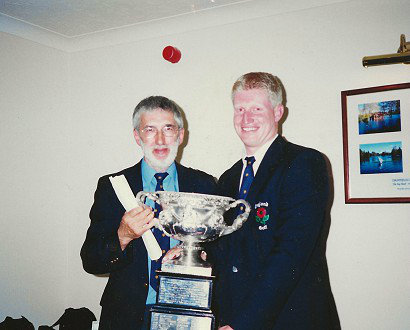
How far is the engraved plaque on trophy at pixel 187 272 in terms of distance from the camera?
1435 mm

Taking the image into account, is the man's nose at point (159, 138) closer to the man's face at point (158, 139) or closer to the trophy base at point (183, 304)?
the man's face at point (158, 139)

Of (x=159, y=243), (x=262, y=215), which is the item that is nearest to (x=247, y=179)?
(x=262, y=215)

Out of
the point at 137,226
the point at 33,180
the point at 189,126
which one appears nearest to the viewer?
the point at 137,226

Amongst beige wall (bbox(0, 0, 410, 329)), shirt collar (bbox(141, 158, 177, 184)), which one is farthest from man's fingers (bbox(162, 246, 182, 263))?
beige wall (bbox(0, 0, 410, 329))

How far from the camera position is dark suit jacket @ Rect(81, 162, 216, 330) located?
179 cm

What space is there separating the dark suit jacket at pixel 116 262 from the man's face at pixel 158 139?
14 cm

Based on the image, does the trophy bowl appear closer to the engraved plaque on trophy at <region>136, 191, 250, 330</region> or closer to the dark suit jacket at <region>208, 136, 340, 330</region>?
the engraved plaque on trophy at <region>136, 191, 250, 330</region>

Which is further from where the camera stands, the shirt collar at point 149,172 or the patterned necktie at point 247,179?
the shirt collar at point 149,172

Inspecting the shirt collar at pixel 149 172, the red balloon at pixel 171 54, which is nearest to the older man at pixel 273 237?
the shirt collar at pixel 149 172

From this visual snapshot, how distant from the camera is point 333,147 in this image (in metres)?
2.50

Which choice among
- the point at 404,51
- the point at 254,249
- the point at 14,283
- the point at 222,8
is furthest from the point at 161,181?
the point at 14,283

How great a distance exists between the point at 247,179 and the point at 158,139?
52cm

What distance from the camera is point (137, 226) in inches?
60.9

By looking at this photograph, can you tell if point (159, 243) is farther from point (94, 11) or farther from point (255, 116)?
point (94, 11)
